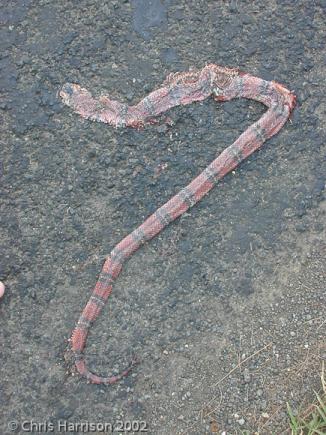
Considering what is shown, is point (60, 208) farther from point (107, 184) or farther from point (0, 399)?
point (0, 399)

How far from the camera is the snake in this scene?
13.9 feet

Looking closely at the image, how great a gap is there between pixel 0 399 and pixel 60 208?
151 cm

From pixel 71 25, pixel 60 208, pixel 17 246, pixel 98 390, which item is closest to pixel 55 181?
pixel 60 208

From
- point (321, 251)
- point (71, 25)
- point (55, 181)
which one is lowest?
point (321, 251)

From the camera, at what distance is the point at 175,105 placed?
174 inches

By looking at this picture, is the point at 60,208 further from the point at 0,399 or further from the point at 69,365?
the point at 0,399

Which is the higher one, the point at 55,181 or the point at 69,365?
the point at 55,181

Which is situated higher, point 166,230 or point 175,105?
point 175,105

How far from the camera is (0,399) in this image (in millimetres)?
4109

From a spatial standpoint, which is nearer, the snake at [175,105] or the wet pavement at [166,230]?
the wet pavement at [166,230]

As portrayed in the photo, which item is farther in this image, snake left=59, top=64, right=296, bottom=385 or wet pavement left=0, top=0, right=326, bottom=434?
snake left=59, top=64, right=296, bottom=385

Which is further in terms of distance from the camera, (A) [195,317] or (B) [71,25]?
(B) [71,25]

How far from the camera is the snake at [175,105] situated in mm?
4230

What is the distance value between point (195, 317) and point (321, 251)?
110cm
